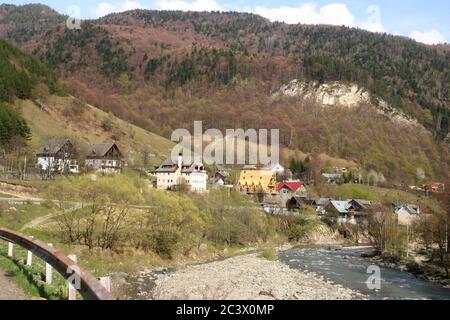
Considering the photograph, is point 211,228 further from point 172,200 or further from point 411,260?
point 411,260

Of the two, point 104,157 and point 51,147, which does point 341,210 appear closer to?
point 104,157

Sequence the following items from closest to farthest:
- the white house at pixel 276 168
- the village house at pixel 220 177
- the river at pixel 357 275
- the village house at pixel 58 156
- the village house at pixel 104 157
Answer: the river at pixel 357 275 → the village house at pixel 58 156 → the village house at pixel 104 157 → the village house at pixel 220 177 → the white house at pixel 276 168

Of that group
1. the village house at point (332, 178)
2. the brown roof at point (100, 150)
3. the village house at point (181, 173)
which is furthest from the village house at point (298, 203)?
the brown roof at point (100, 150)

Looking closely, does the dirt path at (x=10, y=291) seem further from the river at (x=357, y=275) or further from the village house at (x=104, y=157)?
the village house at (x=104, y=157)

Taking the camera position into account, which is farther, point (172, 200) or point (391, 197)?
point (391, 197)

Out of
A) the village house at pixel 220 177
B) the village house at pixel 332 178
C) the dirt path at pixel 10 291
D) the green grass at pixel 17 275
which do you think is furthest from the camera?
the village house at pixel 332 178

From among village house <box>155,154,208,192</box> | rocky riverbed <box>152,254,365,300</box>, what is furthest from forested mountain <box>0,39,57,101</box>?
rocky riverbed <box>152,254,365,300</box>
